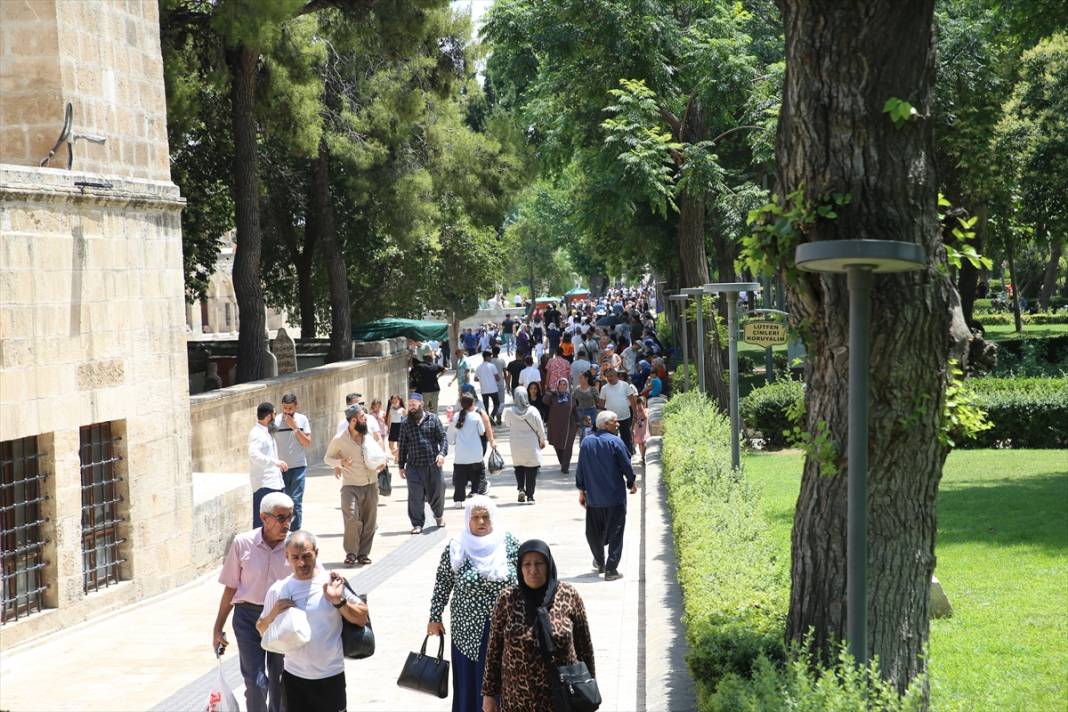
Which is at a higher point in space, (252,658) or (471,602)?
(471,602)

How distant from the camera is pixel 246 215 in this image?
73.8ft

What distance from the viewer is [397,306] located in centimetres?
4009

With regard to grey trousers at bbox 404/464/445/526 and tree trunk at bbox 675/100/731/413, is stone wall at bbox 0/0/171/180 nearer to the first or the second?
grey trousers at bbox 404/464/445/526

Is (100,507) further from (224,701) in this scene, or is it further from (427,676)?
(427,676)

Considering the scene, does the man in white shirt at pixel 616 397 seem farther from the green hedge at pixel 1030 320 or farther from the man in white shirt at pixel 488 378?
the green hedge at pixel 1030 320

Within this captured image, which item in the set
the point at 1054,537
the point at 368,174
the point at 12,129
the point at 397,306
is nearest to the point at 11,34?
the point at 12,129

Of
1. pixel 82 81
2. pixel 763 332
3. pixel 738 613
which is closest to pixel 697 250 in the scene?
pixel 763 332

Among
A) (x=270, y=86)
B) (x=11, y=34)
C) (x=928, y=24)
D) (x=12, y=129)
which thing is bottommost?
(x=928, y=24)

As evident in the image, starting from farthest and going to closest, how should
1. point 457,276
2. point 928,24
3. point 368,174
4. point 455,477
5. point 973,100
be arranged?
point 457,276, point 368,174, point 973,100, point 455,477, point 928,24

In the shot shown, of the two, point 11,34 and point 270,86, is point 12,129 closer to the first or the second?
point 11,34

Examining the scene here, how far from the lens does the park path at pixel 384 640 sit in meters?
9.11

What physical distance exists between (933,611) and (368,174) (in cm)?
2040

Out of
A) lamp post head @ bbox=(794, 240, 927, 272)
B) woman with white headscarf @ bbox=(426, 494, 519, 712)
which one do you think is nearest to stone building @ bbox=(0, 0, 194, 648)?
woman with white headscarf @ bbox=(426, 494, 519, 712)

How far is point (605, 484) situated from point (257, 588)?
4934mm
